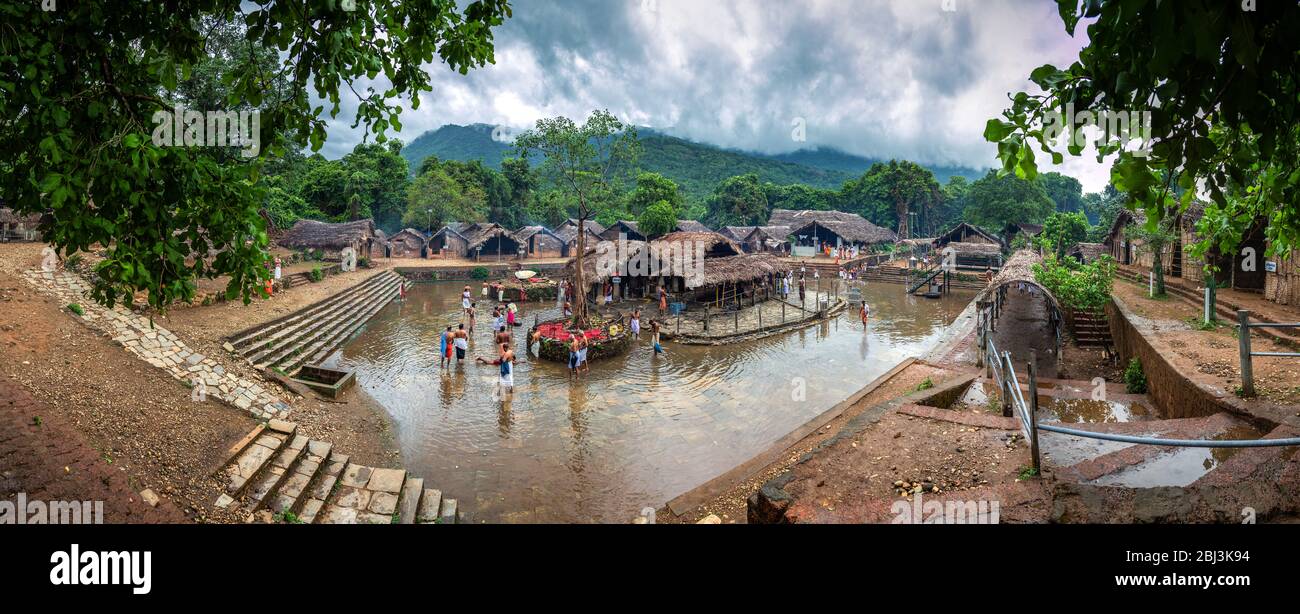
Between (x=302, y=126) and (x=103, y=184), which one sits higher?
(x=302, y=126)

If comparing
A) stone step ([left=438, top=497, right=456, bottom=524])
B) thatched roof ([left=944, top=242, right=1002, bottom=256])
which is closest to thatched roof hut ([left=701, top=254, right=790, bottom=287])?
thatched roof ([left=944, top=242, right=1002, bottom=256])

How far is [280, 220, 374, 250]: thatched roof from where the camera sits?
3594 centimetres

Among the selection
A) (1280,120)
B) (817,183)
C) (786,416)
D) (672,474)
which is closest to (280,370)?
(672,474)

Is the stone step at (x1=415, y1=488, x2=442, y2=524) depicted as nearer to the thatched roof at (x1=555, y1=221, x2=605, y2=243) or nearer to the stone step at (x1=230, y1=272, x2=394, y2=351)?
the stone step at (x1=230, y1=272, x2=394, y2=351)

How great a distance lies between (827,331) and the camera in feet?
67.8

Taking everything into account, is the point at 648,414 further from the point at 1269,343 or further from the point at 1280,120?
the point at 1269,343

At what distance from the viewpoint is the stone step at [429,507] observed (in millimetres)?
6914

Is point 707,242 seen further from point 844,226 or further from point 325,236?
point 844,226

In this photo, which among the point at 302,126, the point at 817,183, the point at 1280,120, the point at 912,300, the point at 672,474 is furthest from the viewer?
the point at 817,183

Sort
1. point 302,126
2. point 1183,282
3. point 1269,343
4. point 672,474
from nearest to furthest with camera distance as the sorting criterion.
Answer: point 302,126
point 672,474
point 1269,343
point 1183,282

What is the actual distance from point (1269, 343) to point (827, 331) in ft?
36.6

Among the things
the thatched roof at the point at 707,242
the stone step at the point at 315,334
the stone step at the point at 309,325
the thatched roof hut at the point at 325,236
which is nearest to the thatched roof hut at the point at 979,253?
the thatched roof at the point at 707,242

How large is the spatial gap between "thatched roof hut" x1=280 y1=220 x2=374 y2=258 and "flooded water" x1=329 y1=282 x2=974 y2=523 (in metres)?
19.5

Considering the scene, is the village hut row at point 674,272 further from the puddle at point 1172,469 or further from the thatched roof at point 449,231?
the thatched roof at point 449,231
